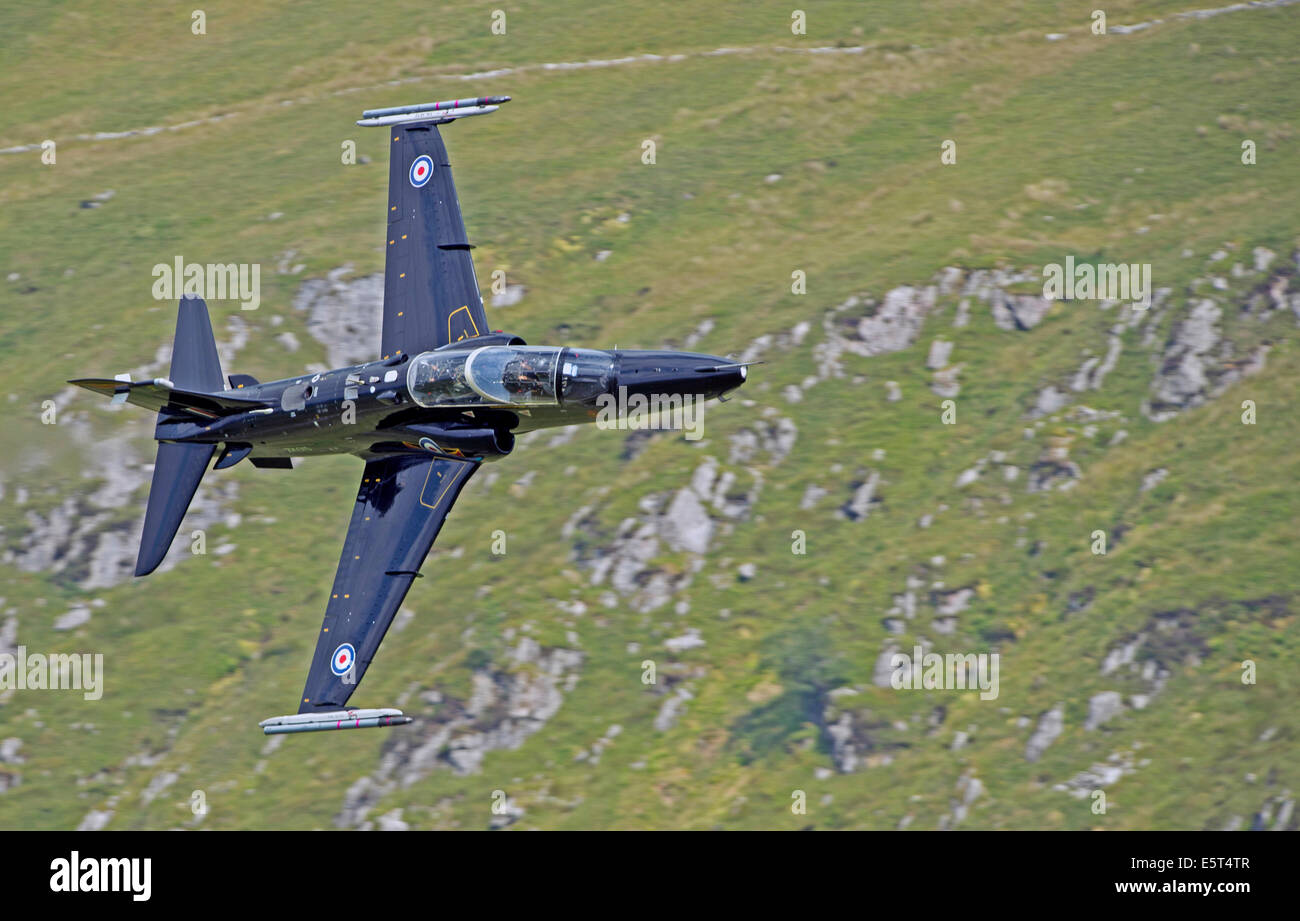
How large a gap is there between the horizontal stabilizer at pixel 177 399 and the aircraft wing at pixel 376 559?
139 inches

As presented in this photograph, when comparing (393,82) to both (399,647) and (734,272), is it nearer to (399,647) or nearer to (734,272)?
(734,272)

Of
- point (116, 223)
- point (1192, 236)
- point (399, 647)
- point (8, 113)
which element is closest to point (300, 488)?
point (399, 647)

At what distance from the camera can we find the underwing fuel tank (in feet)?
115

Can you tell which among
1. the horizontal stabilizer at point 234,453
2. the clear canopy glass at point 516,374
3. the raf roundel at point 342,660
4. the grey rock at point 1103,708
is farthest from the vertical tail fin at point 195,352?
the grey rock at point 1103,708

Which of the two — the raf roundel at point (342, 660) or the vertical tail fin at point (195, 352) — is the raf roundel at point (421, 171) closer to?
the vertical tail fin at point (195, 352)

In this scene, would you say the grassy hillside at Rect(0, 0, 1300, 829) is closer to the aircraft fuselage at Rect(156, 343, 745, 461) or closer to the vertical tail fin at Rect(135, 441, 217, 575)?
the vertical tail fin at Rect(135, 441, 217, 575)

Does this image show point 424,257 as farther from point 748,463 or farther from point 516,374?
point 748,463

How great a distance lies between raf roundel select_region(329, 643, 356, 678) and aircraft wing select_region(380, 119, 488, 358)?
24.9ft

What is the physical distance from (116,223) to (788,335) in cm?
2616

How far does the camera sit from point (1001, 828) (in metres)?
44.1

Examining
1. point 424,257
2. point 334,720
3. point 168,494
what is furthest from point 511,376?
point 168,494

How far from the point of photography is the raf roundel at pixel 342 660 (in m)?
35.9

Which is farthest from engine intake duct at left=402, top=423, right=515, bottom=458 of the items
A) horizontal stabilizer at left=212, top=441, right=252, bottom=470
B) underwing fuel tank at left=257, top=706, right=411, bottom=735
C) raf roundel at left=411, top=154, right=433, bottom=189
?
raf roundel at left=411, top=154, right=433, bottom=189

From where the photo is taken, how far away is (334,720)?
3522cm
